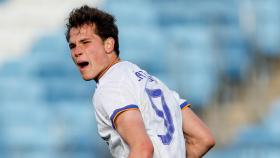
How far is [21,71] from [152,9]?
6.07 feet

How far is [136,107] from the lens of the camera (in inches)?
132

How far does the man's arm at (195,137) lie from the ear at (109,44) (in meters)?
0.53

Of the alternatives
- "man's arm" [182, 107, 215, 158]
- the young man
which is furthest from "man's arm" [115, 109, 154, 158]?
"man's arm" [182, 107, 215, 158]

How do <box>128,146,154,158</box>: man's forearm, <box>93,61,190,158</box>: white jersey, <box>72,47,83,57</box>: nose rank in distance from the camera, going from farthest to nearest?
<box>72,47,83,57</box>: nose → <box>93,61,190,158</box>: white jersey → <box>128,146,154,158</box>: man's forearm

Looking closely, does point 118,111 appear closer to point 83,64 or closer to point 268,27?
point 83,64

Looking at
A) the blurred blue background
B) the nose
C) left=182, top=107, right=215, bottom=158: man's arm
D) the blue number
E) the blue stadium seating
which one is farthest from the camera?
the blue stadium seating

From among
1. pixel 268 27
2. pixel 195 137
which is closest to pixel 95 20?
pixel 195 137

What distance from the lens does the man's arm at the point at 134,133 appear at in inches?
128

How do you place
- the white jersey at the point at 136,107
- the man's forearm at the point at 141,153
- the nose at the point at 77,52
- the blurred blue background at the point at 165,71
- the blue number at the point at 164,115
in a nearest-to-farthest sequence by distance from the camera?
the man's forearm at the point at 141,153
the white jersey at the point at 136,107
the blue number at the point at 164,115
the nose at the point at 77,52
the blurred blue background at the point at 165,71

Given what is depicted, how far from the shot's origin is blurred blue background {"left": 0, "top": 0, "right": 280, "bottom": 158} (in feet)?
28.9

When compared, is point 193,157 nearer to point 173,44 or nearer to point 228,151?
point 228,151

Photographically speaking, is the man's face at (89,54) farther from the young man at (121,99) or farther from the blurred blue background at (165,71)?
the blurred blue background at (165,71)

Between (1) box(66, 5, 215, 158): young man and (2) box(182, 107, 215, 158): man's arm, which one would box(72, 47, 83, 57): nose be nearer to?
(1) box(66, 5, 215, 158): young man

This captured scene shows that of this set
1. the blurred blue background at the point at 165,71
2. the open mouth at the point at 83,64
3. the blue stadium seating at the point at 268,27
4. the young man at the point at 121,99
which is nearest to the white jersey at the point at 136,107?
the young man at the point at 121,99
